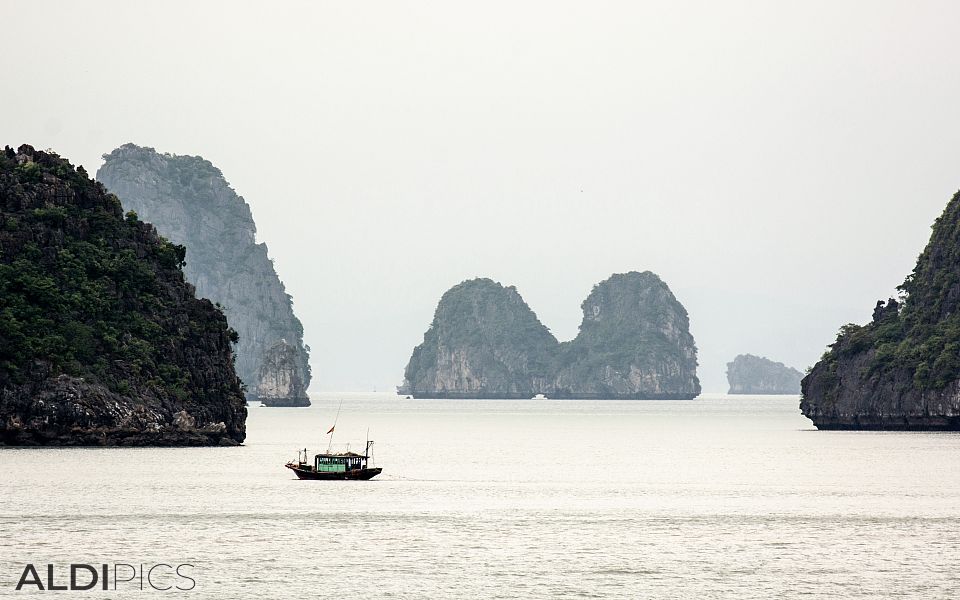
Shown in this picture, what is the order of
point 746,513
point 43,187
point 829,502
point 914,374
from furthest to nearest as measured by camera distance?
point 914,374
point 43,187
point 829,502
point 746,513

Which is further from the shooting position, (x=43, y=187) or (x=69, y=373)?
(x=43, y=187)

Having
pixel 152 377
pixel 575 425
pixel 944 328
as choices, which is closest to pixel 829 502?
pixel 152 377

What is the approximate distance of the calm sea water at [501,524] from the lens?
3725 cm

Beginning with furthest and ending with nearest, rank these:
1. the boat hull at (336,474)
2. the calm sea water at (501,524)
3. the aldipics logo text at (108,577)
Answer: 1. the boat hull at (336,474)
2. the calm sea water at (501,524)
3. the aldipics logo text at (108,577)

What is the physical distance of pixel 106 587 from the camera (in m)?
35.3

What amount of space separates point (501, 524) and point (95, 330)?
47842 mm

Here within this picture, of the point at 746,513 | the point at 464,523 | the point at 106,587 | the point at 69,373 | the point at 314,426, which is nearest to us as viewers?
the point at 106,587

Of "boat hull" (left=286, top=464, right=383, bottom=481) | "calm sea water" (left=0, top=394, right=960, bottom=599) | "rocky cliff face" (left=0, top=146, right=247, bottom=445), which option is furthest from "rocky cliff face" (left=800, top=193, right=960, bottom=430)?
"boat hull" (left=286, top=464, right=383, bottom=481)

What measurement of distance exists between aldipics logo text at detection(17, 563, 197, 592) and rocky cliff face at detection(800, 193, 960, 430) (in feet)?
285

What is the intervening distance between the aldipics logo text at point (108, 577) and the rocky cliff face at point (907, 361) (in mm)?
86831

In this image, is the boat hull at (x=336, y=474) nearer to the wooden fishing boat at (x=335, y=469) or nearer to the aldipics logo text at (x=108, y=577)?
the wooden fishing boat at (x=335, y=469)

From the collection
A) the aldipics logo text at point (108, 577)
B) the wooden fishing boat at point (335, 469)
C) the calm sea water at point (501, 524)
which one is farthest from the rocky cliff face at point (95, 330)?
the aldipics logo text at point (108, 577)

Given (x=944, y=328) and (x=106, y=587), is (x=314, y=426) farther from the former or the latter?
(x=106, y=587)

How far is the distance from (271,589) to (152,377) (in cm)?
5712
